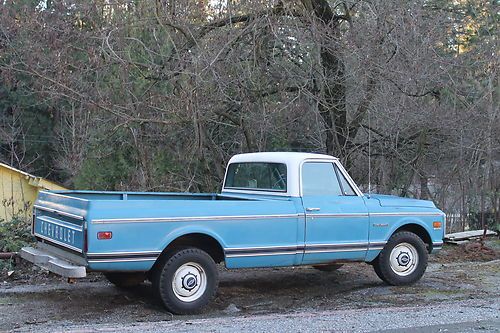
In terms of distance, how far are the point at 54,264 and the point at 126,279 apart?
1.39 meters

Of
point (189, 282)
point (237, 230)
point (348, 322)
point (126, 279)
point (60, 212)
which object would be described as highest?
point (60, 212)

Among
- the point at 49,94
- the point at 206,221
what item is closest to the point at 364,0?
the point at 49,94

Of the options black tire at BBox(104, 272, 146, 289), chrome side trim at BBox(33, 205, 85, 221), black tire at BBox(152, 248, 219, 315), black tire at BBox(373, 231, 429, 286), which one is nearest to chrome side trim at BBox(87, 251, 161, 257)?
black tire at BBox(152, 248, 219, 315)

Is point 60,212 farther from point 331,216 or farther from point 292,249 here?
point 331,216

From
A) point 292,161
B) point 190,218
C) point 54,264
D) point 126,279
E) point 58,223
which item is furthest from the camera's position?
point 292,161

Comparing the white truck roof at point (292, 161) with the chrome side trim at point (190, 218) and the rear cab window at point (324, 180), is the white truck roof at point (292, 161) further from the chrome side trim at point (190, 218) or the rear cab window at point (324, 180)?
the chrome side trim at point (190, 218)

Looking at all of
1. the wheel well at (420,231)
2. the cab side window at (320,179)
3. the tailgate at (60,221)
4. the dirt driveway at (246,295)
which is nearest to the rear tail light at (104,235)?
the tailgate at (60,221)

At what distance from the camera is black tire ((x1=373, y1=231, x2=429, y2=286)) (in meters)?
9.80

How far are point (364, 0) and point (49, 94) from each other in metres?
6.57

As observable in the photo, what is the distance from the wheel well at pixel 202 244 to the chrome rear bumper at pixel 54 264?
1.11 m

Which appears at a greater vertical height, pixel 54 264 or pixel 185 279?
pixel 54 264

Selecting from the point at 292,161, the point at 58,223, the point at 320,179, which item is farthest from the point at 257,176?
the point at 58,223

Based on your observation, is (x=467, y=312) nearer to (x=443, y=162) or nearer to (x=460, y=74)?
(x=460, y=74)

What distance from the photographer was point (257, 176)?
9.82m
